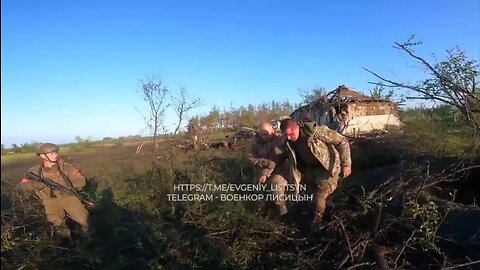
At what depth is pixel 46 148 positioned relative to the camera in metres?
6.29

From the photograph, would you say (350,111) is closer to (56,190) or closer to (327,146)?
(327,146)

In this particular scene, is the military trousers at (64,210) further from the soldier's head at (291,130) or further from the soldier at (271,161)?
the soldier's head at (291,130)

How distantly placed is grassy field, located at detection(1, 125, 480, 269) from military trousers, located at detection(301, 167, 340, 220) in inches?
Result: 7.4

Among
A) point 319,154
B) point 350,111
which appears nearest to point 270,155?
point 319,154

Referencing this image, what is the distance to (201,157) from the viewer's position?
932 centimetres

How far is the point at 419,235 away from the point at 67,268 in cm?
446

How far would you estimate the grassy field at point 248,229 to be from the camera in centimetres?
483

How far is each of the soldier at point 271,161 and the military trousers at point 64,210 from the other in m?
2.73

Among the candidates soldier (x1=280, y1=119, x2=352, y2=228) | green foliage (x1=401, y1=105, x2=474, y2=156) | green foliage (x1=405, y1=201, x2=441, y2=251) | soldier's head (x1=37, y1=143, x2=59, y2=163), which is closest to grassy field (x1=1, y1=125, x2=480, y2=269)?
green foliage (x1=405, y1=201, x2=441, y2=251)

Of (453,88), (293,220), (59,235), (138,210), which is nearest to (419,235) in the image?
(293,220)

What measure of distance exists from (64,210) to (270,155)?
3188 mm

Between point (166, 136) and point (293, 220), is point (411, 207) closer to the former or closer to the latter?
point (293, 220)

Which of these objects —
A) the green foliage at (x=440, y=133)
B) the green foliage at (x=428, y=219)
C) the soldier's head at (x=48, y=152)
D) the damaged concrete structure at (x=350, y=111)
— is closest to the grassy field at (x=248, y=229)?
the green foliage at (x=428, y=219)

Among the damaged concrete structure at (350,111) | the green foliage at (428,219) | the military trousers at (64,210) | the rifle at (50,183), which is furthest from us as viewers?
the damaged concrete structure at (350,111)
